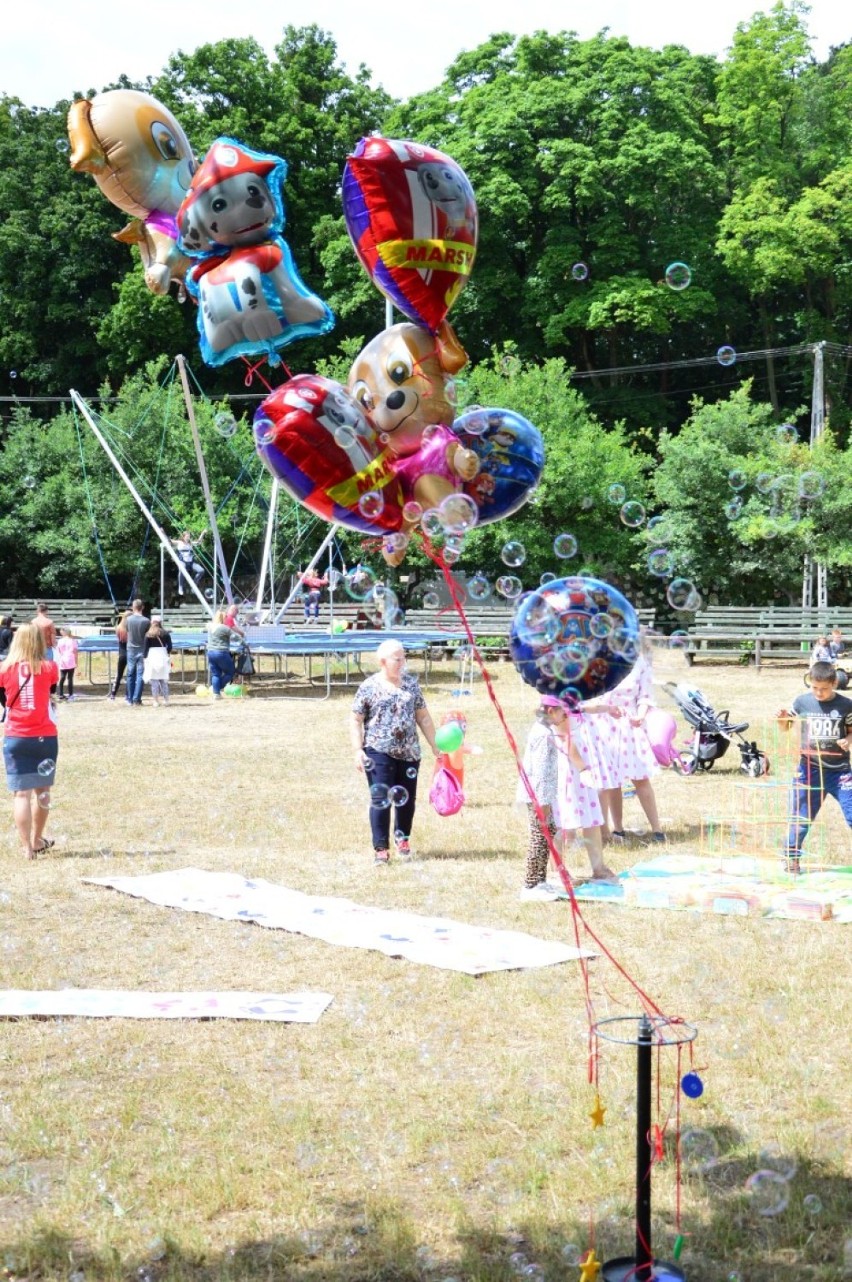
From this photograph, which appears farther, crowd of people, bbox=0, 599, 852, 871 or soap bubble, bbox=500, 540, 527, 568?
crowd of people, bbox=0, 599, 852, 871

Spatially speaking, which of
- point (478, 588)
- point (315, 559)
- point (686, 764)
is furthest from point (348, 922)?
point (686, 764)

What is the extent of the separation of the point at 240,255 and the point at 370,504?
0.98 metres

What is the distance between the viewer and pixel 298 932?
7078mm

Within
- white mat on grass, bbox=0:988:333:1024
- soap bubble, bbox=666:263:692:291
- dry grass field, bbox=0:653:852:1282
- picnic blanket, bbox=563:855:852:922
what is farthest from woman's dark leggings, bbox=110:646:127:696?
soap bubble, bbox=666:263:692:291

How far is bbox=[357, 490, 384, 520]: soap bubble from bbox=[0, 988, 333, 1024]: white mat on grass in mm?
2179

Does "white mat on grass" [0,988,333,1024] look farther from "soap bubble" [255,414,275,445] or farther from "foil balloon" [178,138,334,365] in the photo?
"foil balloon" [178,138,334,365]

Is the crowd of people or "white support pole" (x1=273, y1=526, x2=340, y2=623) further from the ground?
"white support pole" (x1=273, y1=526, x2=340, y2=623)

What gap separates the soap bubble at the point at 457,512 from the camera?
4.90 m

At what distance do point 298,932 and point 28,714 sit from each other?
8.43ft

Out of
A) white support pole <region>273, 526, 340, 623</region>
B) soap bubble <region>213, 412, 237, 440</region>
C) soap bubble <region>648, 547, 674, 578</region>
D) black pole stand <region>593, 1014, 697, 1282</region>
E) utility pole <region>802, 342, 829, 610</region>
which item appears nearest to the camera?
black pole stand <region>593, 1014, 697, 1282</region>

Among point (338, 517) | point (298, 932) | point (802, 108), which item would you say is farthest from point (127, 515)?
point (338, 517)

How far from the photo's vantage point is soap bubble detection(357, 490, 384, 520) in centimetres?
478

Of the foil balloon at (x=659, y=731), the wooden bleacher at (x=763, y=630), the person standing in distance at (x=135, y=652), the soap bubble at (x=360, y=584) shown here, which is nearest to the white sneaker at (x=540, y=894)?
the soap bubble at (x=360, y=584)

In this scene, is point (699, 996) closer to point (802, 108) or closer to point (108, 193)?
point (108, 193)
